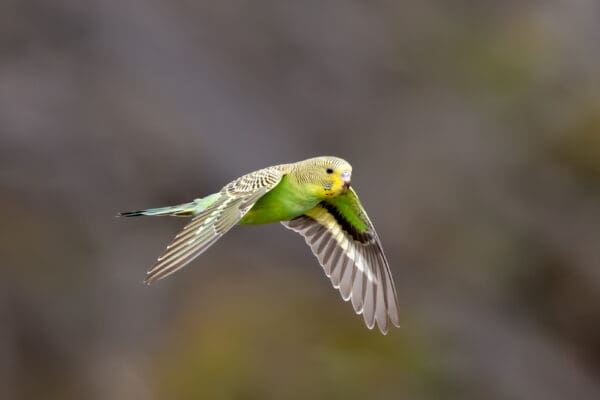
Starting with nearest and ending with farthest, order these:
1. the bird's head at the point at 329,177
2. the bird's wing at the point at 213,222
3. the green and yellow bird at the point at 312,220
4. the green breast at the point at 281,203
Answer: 1. the bird's wing at the point at 213,222
2. the green and yellow bird at the point at 312,220
3. the bird's head at the point at 329,177
4. the green breast at the point at 281,203

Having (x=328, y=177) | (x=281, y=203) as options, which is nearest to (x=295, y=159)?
(x=281, y=203)

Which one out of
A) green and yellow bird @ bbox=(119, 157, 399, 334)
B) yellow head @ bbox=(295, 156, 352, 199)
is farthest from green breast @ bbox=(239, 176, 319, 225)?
yellow head @ bbox=(295, 156, 352, 199)

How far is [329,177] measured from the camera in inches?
309

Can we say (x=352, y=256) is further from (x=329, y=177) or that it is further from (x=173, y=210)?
(x=173, y=210)

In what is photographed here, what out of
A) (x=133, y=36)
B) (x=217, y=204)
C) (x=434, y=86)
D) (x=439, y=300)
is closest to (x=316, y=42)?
(x=434, y=86)

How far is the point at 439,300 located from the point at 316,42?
5.55m

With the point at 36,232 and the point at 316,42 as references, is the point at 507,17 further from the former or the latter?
the point at 36,232

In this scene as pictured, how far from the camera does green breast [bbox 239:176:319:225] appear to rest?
7977 mm

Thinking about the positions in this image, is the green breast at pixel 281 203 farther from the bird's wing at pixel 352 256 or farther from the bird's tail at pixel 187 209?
the bird's wing at pixel 352 256

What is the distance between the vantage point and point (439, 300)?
51.0 ft

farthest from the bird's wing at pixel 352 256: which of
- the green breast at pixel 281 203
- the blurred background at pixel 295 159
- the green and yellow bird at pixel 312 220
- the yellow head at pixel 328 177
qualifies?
the blurred background at pixel 295 159

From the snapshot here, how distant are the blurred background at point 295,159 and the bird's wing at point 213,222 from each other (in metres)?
6.06

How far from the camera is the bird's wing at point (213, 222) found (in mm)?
6824

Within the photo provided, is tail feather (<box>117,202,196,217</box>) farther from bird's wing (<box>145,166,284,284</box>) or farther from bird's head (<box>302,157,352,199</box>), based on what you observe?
bird's head (<box>302,157,352,199</box>)
